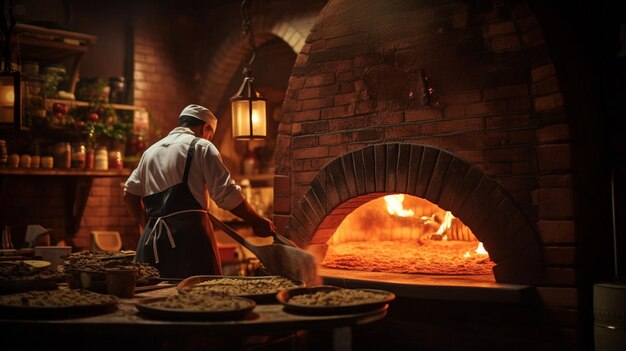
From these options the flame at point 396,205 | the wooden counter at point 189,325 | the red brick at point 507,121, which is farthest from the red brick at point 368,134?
the wooden counter at point 189,325

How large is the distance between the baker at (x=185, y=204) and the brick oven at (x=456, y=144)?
2.77 feet

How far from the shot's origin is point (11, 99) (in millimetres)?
5621

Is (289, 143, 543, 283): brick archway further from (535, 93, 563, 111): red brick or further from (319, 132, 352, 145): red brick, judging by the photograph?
(535, 93, 563, 111): red brick

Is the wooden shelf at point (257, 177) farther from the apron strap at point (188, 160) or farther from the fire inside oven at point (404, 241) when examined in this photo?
the apron strap at point (188, 160)

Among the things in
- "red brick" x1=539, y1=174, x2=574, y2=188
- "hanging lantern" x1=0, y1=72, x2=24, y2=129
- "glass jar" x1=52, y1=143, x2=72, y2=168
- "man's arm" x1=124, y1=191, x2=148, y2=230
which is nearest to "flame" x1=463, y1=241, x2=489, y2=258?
"red brick" x1=539, y1=174, x2=574, y2=188

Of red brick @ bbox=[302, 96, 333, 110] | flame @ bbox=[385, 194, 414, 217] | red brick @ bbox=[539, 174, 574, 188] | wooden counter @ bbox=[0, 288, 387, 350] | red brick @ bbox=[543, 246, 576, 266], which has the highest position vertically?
red brick @ bbox=[302, 96, 333, 110]

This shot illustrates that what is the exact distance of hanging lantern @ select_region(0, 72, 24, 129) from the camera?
5.60m

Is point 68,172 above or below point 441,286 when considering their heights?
above

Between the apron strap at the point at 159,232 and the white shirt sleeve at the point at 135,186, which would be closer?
the apron strap at the point at 159,232

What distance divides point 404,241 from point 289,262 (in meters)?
2.38

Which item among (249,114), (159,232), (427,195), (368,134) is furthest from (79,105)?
(427,195)

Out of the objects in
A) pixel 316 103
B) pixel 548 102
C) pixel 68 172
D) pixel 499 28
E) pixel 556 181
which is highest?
pixel 499 28

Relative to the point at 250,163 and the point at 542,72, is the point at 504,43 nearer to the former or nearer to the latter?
the point at 542,72

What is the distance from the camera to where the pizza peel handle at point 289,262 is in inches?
131
